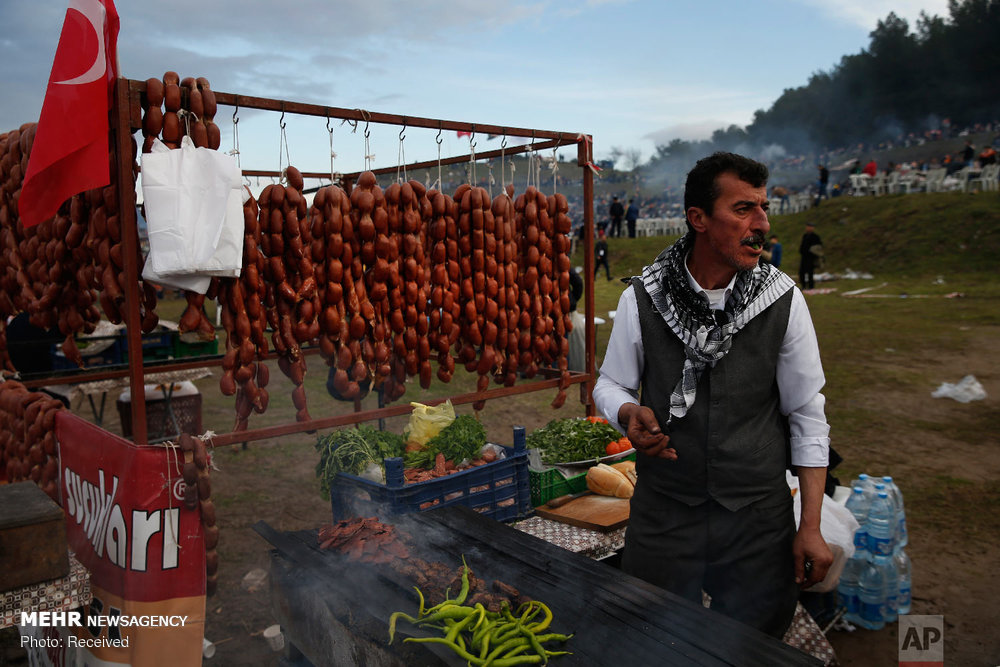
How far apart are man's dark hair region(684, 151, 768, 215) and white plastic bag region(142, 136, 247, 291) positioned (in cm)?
186

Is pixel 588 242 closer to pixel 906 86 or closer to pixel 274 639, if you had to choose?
pixel 274 639

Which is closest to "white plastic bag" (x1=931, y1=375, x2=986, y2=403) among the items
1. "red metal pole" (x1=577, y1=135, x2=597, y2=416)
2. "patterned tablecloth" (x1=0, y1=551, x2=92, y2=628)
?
"red metal pole" (x1=577, y1=135, x2=597, y2=416)

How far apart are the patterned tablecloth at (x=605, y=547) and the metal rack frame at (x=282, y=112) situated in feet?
2.92

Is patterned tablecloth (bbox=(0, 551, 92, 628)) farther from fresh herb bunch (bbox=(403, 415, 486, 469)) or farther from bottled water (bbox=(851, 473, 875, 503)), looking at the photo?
bottled water (bbox=(851, 473, 875, 503))

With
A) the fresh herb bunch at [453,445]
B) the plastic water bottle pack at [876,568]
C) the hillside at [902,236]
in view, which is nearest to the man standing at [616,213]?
the hillside at [902,236]

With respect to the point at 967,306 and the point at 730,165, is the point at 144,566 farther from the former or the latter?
the point at 967,306

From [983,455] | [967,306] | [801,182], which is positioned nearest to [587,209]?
[983,455]

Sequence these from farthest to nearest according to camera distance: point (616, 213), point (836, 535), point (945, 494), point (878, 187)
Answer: point (616, 213) < point (878, 187) < point (945, 494) < point (836, 535)

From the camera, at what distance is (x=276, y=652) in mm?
3631

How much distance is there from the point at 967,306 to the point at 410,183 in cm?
1353

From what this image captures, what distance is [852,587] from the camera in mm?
3854

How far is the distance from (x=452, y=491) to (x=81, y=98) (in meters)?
2.41

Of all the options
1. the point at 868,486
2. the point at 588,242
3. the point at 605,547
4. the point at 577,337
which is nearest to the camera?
the point at 605,547

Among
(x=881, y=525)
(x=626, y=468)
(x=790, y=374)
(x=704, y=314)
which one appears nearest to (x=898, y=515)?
(x=881, y=525)
